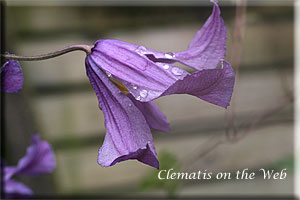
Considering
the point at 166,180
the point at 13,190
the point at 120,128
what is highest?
the point at 120,128

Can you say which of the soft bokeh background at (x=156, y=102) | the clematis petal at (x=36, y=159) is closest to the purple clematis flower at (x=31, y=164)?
the clematis petal at (x=36, y=159)

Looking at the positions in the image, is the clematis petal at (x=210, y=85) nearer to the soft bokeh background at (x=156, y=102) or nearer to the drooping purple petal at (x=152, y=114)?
the drooping purple petal at (x=152, y=114)

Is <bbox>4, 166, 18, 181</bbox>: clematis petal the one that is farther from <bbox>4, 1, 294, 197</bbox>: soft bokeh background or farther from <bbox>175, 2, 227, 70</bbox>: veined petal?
<bbox>4, 1, 294, 197</bbox>: soft bokeh background

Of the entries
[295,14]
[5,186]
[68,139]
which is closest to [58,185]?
[68,139]

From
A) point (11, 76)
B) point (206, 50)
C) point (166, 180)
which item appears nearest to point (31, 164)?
point (11, 76)

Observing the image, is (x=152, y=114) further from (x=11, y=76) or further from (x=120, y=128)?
(x=11, y=76)

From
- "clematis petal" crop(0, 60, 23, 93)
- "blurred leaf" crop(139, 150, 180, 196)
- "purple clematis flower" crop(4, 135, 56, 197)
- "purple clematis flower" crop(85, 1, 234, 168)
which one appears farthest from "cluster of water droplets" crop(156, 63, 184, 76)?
"blurred leaf" crop(139, 150, 180, 196)
